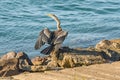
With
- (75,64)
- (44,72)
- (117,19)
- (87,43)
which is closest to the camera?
(44,72)

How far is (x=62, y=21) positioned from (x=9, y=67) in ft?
29.9

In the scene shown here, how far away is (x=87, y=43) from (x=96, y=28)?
2.56 meters

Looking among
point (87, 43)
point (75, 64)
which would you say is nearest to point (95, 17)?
point (87, 43)

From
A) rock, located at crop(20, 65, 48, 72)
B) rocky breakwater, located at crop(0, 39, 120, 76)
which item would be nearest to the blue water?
rocky breakwater, located at crop(0, 39, 120, 76)

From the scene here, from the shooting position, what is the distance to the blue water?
15227 mm

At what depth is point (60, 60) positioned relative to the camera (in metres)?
10.8

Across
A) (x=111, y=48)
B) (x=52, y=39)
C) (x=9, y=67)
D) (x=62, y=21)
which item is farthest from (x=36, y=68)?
(x=62, y=21)

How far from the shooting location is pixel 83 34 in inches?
647

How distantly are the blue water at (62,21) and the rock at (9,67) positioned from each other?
3.64m

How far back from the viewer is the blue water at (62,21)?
15.2m

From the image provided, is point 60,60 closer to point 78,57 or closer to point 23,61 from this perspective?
point 78,57

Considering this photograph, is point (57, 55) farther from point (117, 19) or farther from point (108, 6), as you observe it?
point (108, 6)

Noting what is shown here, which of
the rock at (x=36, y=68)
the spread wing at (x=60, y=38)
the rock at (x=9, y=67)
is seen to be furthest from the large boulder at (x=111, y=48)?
the rock at (x=9, y=67)

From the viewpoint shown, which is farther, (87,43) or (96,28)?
(96,28)
